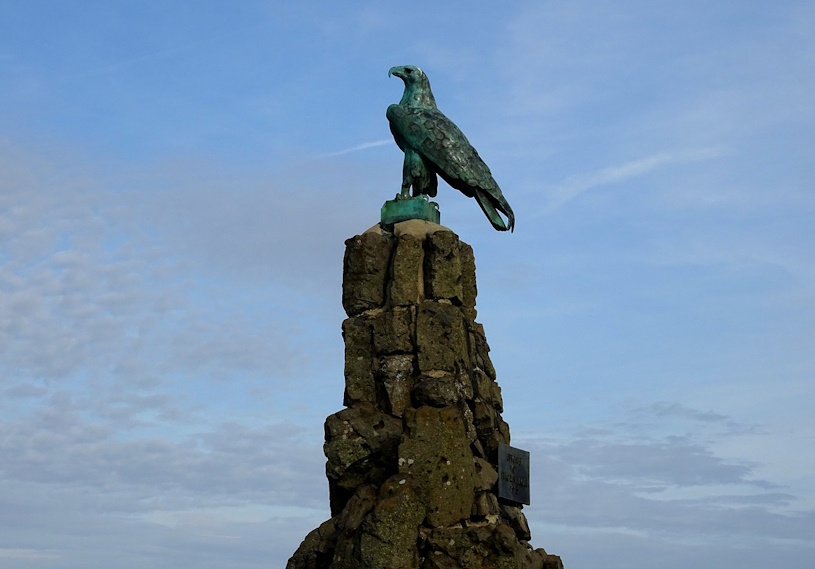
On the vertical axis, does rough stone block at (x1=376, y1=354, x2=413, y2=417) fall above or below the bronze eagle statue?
below

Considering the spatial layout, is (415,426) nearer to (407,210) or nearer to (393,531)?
(393,531)

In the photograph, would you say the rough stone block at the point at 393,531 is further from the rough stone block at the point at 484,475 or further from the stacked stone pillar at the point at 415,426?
the rough stone block at the point at 484,475

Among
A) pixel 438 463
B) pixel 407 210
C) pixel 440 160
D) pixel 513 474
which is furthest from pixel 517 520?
pixel 440 160

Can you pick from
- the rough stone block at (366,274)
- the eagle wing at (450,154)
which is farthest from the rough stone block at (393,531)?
the eagle wing at (450,154)

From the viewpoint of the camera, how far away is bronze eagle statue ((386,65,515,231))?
17.1 m

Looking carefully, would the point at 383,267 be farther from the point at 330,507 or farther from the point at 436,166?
the point at 330,507

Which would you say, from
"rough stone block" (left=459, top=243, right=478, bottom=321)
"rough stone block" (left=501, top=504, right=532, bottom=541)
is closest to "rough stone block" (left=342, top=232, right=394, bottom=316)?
"rough stone block" (left=459, top=243, right=478, bottom=321)

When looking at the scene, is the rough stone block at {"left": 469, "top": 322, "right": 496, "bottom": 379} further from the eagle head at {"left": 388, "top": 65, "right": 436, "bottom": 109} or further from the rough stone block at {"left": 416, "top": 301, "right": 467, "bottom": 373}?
the eagle head at {"left": 388, "top": 65, "right": 436, "bottom": 109}

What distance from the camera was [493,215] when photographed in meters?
17.3

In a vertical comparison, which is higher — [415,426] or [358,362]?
[358,362]

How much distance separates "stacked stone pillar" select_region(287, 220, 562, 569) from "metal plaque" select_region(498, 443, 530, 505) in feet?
0.41

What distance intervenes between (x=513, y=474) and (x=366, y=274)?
3.12 metres

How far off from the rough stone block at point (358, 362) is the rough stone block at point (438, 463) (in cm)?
99

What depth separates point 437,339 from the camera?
16016mm
